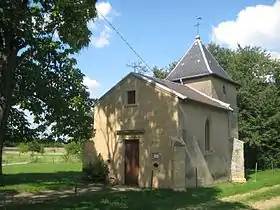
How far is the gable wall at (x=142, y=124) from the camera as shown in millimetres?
21719

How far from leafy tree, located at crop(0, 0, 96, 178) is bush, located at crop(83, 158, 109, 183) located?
502 cm

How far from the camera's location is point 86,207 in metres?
13.6

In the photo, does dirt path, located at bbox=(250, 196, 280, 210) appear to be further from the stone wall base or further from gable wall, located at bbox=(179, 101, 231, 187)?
the stone wall base

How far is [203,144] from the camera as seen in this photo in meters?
24.6

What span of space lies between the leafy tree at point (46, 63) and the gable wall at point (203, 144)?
21.3 feet

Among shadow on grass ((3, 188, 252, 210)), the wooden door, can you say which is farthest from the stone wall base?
shadow on grass ((3, 188, 252, 210))

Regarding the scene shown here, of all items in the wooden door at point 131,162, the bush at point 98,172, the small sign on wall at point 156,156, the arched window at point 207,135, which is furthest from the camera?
the arched window at point 207,135

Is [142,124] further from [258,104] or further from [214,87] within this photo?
[258,104]

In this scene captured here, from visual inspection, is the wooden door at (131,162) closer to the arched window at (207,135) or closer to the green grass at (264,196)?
the arched window at (207,135)

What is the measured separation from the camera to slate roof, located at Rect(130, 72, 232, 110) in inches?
880

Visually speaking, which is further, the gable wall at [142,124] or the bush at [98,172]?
the bush at [98,172]

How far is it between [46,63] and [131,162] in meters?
9.32

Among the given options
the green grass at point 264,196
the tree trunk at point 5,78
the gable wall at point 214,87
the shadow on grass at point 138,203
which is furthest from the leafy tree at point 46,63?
the gable wall at point 214,87

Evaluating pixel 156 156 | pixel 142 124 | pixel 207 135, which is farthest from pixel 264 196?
pixel 142 124
